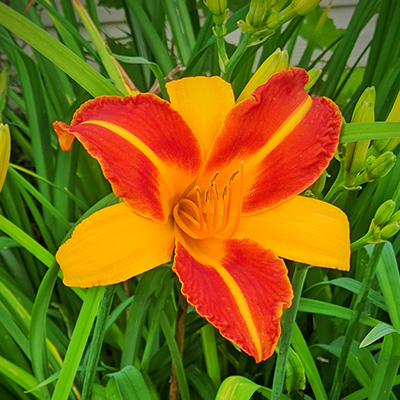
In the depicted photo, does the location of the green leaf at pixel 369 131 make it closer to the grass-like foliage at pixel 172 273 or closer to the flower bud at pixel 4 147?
the grass-like foliage at pixel 172 273

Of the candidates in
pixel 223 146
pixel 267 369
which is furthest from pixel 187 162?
pixel 267 369

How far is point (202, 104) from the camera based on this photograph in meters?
0.43

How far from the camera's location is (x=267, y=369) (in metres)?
0.76

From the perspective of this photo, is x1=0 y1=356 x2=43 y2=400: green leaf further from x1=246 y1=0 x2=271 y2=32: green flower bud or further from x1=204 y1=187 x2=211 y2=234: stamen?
x1=246 y1=0 x2=271 y2=32: green flower bud

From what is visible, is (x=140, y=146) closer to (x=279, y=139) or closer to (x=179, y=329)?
(x=279, y=139)

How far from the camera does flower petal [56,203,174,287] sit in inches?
14.2

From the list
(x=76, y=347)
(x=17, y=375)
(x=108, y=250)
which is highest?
(x=108, y=250)

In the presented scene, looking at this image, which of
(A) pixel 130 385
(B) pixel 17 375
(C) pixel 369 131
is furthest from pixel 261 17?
(B) pixel 17 375

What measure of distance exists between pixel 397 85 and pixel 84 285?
59 centimetres

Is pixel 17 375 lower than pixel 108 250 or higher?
lower

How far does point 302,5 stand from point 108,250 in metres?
0.26

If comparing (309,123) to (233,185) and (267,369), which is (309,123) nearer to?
(233,185)

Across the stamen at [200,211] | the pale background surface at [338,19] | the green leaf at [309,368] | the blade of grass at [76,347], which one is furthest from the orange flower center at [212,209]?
the pale background surface at [338,19]

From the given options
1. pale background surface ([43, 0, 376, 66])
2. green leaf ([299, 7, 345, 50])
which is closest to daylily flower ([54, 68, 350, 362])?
green leaf ([299, 7, 345, 50])
